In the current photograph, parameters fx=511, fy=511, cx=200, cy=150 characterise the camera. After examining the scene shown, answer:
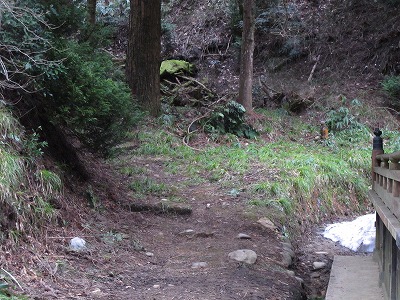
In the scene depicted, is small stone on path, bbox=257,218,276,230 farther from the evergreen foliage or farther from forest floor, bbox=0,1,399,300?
the evergreen foliage

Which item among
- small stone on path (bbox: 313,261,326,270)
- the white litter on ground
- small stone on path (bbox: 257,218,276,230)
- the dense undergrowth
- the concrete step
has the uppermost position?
the dense undergrowth

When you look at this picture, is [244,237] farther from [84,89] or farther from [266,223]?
[84,89]

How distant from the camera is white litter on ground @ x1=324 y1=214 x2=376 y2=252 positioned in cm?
821

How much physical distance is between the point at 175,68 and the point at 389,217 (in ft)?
41.4

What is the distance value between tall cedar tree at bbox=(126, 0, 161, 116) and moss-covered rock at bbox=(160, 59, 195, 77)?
426cm

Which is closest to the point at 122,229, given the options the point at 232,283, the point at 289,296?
the point at 232,283

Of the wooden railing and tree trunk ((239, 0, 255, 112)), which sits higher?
tree trunk ((239, 0, 255, 112))

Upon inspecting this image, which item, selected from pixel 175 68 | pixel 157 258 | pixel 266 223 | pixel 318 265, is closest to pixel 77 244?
pixel 157 258

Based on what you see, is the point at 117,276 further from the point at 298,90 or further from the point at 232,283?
the point at 298,90

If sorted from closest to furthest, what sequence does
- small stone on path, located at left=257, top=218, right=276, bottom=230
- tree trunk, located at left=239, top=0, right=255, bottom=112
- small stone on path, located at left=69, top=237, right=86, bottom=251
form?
small stone on path, located at left=69, top=237, right=86, bottom=251 → small stone on path, located at left=257, top=218, right=276, bottom=230 → tree trunk, located at left=239, top=0, right=255, bottom=112

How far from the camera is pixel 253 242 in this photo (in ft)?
22.7

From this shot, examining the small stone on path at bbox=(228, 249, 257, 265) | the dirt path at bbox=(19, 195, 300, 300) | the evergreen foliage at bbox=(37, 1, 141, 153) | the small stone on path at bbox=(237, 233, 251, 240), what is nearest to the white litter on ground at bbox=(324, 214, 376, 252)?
the dirt path at bbox=(19, 195, 300, 300)

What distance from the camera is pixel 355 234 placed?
8594 millimetres

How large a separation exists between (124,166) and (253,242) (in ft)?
11.3
